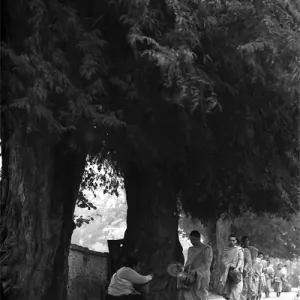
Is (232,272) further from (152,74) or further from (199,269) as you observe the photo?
(152,74)

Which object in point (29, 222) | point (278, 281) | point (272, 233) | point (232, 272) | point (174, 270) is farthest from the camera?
point (272, 233)

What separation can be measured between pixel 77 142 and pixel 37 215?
4.28 ft

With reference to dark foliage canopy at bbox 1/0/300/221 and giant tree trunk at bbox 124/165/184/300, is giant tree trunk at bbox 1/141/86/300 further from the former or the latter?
giant tree trunk at bbox 124/165/184/300

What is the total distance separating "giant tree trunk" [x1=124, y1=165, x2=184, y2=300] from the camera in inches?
703

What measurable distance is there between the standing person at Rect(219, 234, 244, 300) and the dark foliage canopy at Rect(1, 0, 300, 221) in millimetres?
2413

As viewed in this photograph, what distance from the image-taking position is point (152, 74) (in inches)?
491

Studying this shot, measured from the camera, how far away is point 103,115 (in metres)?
11.5

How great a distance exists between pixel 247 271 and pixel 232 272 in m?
1.87

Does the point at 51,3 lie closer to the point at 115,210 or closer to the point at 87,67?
the point at 87,67

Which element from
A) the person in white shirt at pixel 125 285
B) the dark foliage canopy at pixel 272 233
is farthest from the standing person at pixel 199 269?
the dark foliage canopy at pixel 272 233

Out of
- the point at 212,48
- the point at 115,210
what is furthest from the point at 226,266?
the point at 115,210

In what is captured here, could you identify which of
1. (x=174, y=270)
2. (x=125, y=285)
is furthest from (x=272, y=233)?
(x=125, y=285)

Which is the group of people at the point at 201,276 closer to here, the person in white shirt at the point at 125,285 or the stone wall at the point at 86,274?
the person in white shirt at the point at 125,285

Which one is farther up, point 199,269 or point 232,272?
point 232,272
